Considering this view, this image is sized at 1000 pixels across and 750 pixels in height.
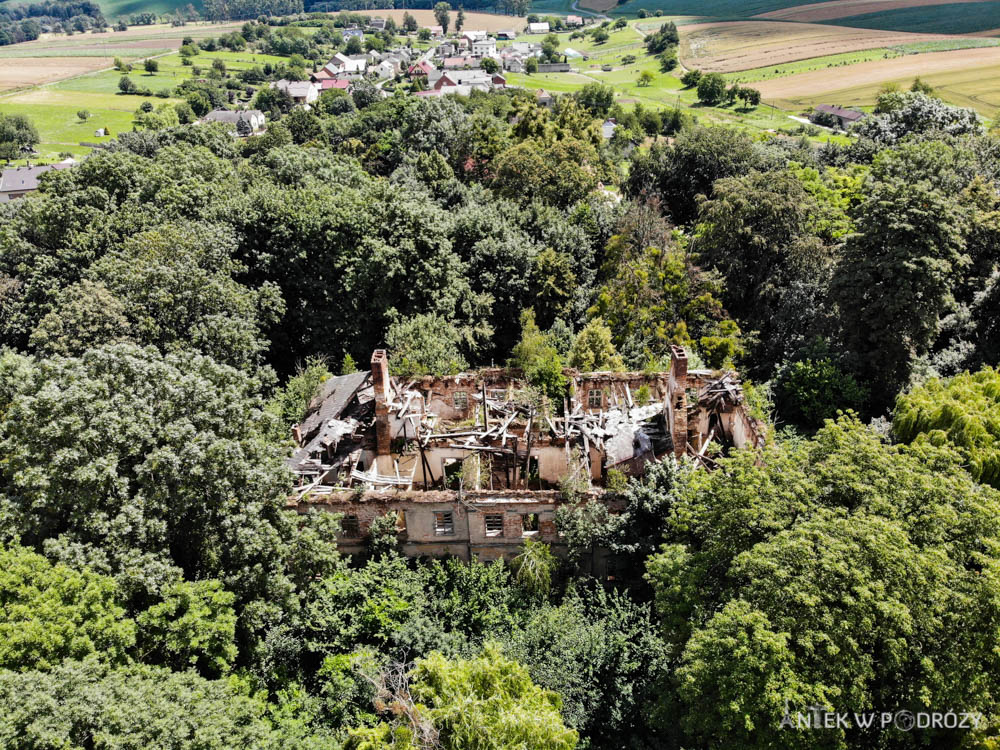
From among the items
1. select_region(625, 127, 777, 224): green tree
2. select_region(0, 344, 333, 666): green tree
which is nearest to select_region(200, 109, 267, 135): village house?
select_region(625, 127, 777, 224): green tree

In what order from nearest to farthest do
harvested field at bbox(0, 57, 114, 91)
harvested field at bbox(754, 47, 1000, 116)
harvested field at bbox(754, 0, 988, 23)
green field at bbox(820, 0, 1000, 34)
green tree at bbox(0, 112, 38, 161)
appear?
harvested field at bbox(754, 47, 1000, 116), green field at bbox(820, 0, 1000, 34), green tree at bbox(0, 112, 38, 161), harvested field at bbox(754, 0, 988, 23), harvested field at bbox(0, 57, 114, 91)

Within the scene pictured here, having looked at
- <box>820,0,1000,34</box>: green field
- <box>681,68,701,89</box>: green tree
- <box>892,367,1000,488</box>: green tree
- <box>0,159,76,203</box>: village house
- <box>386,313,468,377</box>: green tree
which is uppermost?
<box>820,0,1000,34</box>: green field

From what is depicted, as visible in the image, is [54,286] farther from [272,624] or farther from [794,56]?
[794,56]

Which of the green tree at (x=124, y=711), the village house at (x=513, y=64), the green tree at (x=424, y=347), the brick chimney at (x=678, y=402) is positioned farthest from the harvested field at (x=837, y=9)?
the green tree at (x=124, y=711)

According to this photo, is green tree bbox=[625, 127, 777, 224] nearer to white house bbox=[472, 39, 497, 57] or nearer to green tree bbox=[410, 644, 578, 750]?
green tree bbox=[410, 644, 578, 750]

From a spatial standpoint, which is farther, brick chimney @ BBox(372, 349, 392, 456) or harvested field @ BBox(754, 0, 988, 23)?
harvested field @ BBox(754, 0, 988, 23)

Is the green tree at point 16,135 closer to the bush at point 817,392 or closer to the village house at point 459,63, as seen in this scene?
the village house at point 459,63

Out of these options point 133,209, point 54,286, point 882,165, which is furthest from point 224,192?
point 882,165

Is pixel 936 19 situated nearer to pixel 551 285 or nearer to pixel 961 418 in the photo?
pixel 551 285
